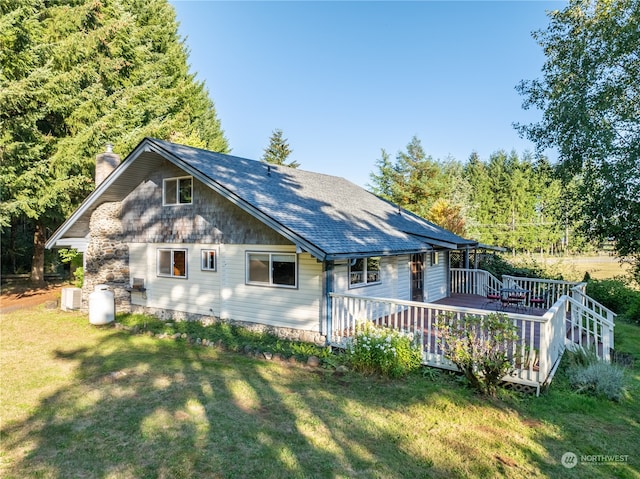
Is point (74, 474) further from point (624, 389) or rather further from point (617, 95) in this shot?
point (617, 95)

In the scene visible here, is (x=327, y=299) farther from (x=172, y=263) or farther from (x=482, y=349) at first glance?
(x=172, y=263)

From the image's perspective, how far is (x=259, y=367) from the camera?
7.67 metres

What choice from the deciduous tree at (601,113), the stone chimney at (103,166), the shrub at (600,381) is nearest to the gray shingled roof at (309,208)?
the stone chimney at (103,166)

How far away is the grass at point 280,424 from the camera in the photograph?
4238mm

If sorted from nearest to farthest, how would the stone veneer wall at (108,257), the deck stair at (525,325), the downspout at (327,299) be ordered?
the deck stair at (525,325)
the downspout at (327,299)
the stone veneer wall at (108,257)

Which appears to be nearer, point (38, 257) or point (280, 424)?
point (280, 424)

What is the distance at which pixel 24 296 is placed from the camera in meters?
16.5

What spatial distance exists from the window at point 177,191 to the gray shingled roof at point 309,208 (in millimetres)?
879

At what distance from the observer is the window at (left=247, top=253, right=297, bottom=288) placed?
955cm

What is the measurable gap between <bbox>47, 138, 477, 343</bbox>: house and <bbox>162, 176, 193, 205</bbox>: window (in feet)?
0.10

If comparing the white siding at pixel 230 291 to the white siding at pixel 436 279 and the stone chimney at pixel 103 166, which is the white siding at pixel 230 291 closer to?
the stone chimney at pixel 103 166

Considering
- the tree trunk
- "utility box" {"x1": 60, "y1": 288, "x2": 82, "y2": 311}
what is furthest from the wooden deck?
the tree trunk

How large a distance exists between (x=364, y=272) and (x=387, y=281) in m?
1.35

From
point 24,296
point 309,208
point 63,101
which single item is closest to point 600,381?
point 309,208
